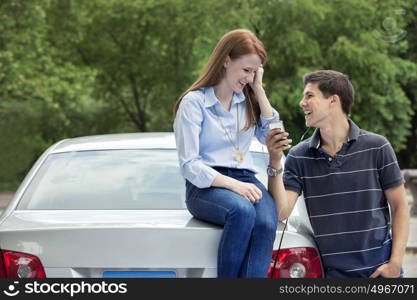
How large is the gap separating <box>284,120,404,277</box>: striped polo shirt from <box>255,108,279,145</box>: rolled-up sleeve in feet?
0.95

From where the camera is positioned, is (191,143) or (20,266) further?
(191,143)

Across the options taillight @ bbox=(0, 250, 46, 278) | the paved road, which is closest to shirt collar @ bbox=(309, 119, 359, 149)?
taillight @ bbox=(0, 250, 46, 278)

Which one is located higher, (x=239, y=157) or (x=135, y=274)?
(x=239, y=157)

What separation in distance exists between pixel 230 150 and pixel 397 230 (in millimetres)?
777

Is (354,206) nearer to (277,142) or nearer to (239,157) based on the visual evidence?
(277,142)

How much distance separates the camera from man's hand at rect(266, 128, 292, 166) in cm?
387

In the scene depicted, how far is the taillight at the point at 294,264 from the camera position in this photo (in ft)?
12.5

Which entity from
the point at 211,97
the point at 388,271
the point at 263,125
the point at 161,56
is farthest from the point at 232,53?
the point at 161,56

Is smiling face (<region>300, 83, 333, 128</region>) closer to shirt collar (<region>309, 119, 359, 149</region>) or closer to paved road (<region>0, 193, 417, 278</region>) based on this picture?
shirt collar (<region>309, 119, 359, 149</region>)

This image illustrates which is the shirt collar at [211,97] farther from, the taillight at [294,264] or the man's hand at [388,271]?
the man's hand at [388,271]

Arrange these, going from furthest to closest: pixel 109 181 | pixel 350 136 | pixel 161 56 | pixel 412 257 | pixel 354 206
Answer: pixel 161 56
pixel 412 257
pixel 109 181
pixel 350 136
pixel 354 206

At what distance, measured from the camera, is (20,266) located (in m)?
3.67

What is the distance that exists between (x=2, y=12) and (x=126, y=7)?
4395mm

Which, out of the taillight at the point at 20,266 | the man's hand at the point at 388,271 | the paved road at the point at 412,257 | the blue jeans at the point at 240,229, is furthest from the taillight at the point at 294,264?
the paved road at the point at 412,257
